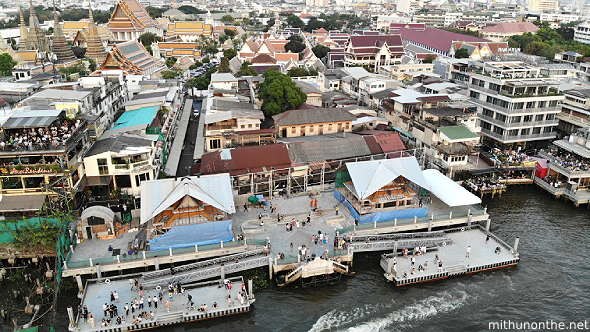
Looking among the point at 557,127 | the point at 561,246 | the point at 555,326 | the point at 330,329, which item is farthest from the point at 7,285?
the point at 557,127

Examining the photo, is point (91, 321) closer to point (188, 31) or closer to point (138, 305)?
point (138, 305)

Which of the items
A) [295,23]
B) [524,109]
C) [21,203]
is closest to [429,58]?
[524,109]

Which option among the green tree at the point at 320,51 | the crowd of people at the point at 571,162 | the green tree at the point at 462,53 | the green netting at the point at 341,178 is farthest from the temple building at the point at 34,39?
the crowd of people at the point at 571,162

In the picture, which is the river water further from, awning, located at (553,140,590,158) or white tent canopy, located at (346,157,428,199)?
awning, located at (553,140,590,158)

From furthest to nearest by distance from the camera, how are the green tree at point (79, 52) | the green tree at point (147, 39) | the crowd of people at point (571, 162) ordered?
the green tree at point (147, 39), the green tree at point (79, 52), the crowd of people at point (571, 162)

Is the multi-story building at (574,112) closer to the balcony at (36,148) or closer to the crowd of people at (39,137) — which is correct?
the crowd of people at (39,137)

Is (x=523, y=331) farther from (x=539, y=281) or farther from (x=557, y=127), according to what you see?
(x=557, y=127)
